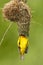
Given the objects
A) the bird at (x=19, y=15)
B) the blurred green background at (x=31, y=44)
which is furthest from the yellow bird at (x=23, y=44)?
the blurred green background at (x=31, y=44)

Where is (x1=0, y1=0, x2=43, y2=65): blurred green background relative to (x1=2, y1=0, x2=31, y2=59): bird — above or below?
below

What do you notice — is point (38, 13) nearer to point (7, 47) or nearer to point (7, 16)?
point (7, 47)

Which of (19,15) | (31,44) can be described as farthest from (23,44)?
(31,44)

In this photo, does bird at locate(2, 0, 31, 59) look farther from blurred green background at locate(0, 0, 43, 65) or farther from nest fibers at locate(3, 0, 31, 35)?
Answer: blurred green background at locate(0, 0, 43, 65)

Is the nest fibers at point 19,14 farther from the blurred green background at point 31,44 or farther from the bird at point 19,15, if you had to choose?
the blurred green background at point 31,44

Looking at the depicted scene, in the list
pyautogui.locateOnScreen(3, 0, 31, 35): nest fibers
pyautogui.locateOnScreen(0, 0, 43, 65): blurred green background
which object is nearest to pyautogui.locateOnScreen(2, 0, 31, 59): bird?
pyautogui.locateOnScreen(3, 0, 31, 35): nest fibers

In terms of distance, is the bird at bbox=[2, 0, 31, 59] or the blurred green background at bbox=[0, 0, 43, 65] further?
the blurred green background at bbox=[0, 0, 43, 65]

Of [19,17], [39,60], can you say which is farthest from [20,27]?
[39,60]

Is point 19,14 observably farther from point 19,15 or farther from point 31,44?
point 31,44
